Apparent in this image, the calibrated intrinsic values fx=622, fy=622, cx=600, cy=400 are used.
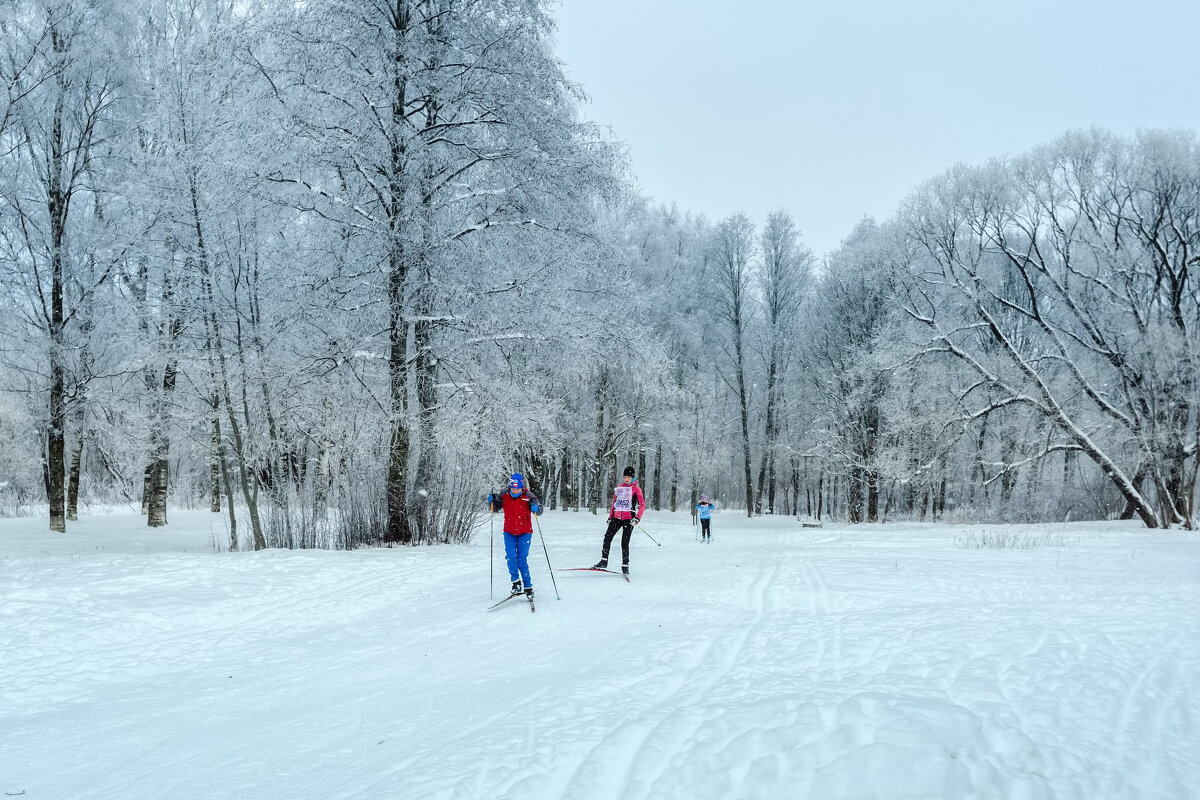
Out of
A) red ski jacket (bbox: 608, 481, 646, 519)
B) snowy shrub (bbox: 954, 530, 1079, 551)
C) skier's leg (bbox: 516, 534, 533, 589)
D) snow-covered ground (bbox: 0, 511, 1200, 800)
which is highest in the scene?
red ski jacket (bbox: 608, 481, 646, 519)

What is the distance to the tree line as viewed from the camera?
11.1m

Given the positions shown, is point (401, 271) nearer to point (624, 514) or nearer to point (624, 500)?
point (624, 500)

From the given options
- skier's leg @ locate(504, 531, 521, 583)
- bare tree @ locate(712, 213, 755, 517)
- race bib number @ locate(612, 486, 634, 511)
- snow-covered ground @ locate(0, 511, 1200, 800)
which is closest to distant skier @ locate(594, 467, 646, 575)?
race bib number @ locate(612, 486, 634, 511)

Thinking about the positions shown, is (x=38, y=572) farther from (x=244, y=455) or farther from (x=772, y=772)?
(x=772, y=772)

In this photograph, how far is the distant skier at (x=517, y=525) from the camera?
782 cm

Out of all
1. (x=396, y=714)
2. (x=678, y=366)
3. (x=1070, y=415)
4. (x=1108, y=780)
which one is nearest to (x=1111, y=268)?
(x=1070, y=415)

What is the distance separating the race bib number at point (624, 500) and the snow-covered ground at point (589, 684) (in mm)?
1456

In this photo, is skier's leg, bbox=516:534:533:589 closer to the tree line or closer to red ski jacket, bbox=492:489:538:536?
red ski jacket, bbox=492:489:538:536

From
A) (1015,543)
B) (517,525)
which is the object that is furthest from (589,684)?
(1015,543)

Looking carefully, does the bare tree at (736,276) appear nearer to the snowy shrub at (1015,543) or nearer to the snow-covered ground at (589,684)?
the snowy shrub at (1015,543)

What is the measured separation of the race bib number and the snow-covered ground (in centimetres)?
146

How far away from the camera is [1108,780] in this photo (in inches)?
115

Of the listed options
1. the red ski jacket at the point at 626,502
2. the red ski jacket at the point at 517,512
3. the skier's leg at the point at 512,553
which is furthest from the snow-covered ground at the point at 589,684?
the red ski jacket at the point at 626,502

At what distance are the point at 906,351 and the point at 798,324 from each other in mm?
11115
